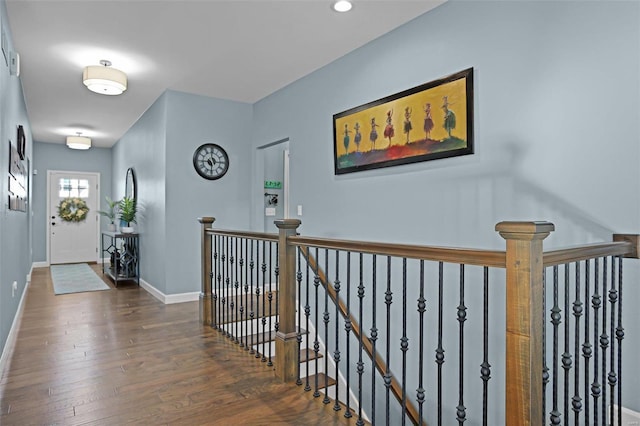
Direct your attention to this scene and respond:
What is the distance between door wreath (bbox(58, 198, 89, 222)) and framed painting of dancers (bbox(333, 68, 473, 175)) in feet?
24.3

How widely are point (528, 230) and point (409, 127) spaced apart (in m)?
2.04

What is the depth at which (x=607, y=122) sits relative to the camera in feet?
6.81

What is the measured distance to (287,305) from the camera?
2574 millimetres

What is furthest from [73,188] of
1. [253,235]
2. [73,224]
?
[253,235]

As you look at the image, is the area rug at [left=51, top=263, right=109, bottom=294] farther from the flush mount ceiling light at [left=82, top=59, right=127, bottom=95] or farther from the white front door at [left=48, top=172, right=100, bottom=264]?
the flush mount ceiling light at [left=82, top=59, right=127, bottom=95]

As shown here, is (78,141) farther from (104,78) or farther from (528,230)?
(528,230)

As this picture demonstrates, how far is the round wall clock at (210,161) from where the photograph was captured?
5184 mm

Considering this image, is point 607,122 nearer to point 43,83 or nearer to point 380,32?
point 380,32

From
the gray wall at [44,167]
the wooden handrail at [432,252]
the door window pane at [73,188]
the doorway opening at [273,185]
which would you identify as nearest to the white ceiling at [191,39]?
the doorway opening at [273,185]

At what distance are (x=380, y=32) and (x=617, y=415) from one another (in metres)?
3.06

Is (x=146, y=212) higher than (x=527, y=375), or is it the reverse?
(x=146, y=212)

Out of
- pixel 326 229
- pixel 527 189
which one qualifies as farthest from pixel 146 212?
→ pixel 527 189

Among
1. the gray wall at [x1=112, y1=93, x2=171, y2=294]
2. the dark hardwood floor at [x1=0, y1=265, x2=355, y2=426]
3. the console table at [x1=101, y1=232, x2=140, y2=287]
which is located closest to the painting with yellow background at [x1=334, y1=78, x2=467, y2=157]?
the dark hardwood floor at [x1=0, y1=265, x2=355, y2=426]

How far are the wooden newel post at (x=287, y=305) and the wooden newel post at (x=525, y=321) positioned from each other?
149cm
